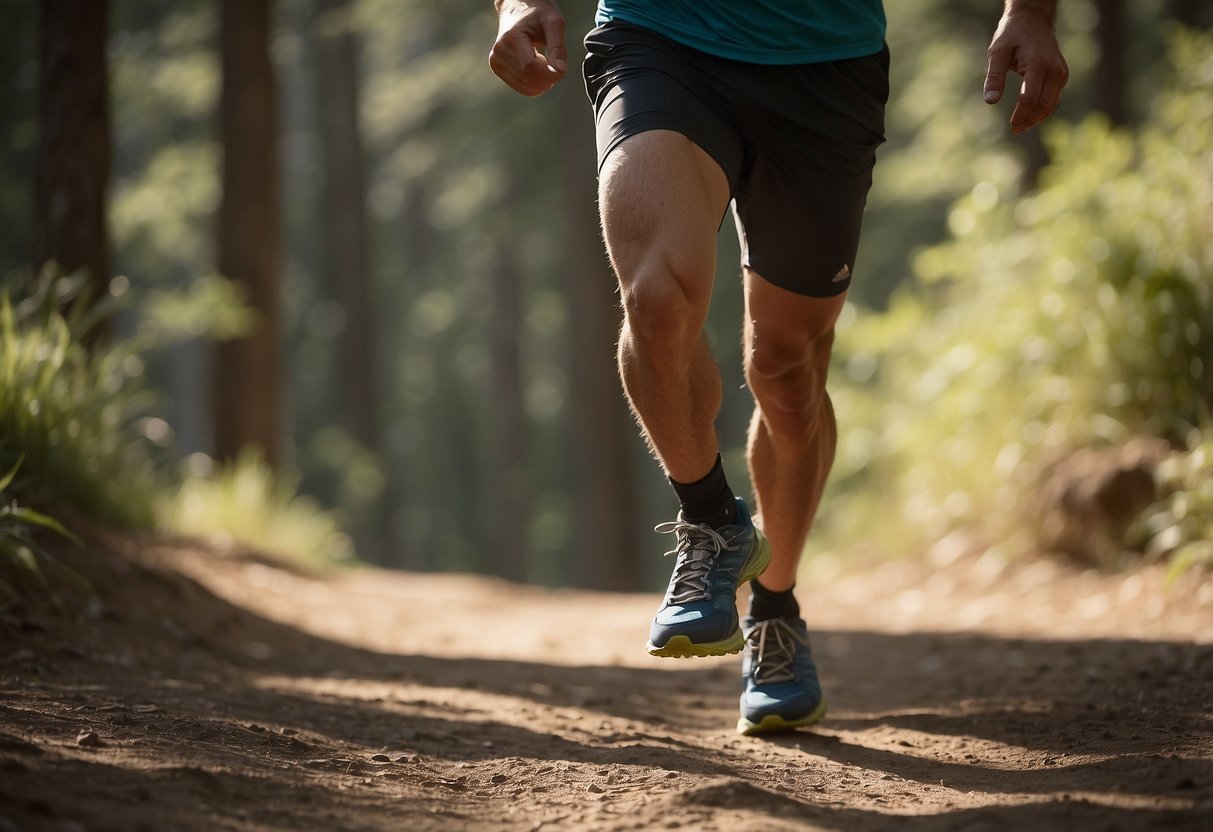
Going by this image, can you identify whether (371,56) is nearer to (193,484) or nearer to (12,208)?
(12,208)

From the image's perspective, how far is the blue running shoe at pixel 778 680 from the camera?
301 centimetres

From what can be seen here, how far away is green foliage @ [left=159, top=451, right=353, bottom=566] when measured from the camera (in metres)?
7.56

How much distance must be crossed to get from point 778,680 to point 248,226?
27.1ft

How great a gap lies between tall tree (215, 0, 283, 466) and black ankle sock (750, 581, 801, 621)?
25.1 ft

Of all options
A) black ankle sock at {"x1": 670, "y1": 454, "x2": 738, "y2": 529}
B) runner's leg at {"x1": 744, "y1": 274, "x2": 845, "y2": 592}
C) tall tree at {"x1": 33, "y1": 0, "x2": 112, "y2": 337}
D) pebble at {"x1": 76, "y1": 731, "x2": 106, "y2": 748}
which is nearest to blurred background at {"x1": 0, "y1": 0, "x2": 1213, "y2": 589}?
tall tree at {"x1": 33, "y1": 0, "x2": 112, "y2": 337}

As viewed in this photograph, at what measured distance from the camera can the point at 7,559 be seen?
3746 mm

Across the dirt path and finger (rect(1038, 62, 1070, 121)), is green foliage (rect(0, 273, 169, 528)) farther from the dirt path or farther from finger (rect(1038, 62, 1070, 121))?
finger (rect(1038, 62, 1070, 121))

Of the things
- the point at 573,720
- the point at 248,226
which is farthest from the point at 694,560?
the point at 248,226

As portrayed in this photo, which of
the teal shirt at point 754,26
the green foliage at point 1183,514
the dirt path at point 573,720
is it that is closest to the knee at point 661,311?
the teal shirt at point 754,26

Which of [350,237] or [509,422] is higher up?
[350,237]

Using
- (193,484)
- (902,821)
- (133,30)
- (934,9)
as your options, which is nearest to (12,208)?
(133,30)

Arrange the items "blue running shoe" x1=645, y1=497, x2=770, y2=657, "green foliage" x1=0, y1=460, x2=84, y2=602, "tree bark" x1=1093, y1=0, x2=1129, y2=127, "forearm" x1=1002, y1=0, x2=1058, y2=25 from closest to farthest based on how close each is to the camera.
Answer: "blue running shoe" x1=645, y1=497, x2=770, y2=657, "forearm" x1=1002, y1=0, x2=1058, y2=25, "green foliage" x1=0, y1=460, x2=84, y2=602, "tree bark" x1=1093, y1=0, x2=1129, y2=127

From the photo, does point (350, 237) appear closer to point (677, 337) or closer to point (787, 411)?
point (787, 411)

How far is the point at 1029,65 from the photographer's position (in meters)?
2.67
